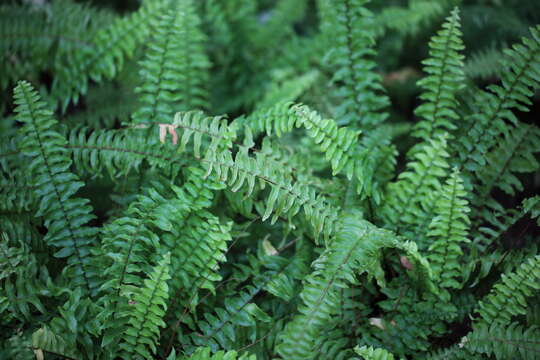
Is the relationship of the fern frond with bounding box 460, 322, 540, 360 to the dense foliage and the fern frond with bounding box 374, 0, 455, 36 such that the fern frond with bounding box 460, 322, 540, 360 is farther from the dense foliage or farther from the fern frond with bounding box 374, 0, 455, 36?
the fern frond with bounding box 374, 0, 455, 36

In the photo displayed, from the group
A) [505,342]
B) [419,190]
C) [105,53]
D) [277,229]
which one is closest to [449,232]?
[419,190]

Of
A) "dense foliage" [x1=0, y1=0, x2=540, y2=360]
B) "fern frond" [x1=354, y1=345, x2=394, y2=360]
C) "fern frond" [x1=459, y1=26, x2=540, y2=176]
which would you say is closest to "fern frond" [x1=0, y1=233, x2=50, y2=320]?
"dense foliage" [x1=0, y1=0, x2=540, y2=360]

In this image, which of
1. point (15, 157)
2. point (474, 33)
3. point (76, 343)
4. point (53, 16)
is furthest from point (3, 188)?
point (474, 33)

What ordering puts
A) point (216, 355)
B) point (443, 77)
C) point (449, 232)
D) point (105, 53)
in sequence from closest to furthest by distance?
point (216, 355), point (449, 232), point (443, 77), point (105, 53)

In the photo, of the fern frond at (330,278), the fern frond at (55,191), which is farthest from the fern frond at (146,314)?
the fern frond at (330,278)

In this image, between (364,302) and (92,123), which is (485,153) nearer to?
(364,302)

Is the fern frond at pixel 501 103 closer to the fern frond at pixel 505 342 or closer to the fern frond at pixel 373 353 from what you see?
the fern frond at pixel 505 342

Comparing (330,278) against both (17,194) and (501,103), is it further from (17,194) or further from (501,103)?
(17,194)
